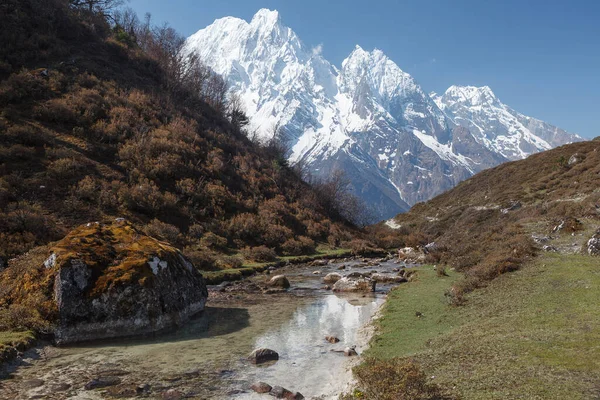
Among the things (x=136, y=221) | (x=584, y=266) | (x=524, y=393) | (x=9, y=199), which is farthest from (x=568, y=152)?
(x=9, y=199)

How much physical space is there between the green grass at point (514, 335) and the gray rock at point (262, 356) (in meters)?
3.57

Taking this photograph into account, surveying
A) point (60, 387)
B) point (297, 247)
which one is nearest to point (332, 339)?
point (60, 387)

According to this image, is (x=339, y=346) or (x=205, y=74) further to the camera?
(x=205, y=74)

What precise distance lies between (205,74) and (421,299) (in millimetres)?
84191

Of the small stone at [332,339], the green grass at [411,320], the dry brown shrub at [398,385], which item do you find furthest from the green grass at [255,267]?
the dry brown shrub at [398,385]

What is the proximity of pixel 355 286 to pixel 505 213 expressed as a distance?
121 ft

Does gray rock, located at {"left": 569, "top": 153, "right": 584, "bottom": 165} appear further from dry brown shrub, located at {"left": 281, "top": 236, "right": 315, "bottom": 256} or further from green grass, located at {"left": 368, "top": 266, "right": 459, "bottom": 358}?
green grass, located at {"left": 368, "top": 266, "right": 459, "bottom": 358}

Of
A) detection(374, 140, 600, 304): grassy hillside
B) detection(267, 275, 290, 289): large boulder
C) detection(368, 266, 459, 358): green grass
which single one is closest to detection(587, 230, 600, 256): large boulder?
detection(374, 140, 600, 304): grassy hillside

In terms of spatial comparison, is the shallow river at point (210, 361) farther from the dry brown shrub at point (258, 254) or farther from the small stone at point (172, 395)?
the dry brown shrub at point (258, 254)

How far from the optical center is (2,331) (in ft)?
47.5

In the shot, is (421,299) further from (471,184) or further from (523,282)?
(471,184)

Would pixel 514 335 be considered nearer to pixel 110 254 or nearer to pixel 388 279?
pixel 110 254

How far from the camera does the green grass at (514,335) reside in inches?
330

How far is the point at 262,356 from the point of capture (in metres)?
13.5
